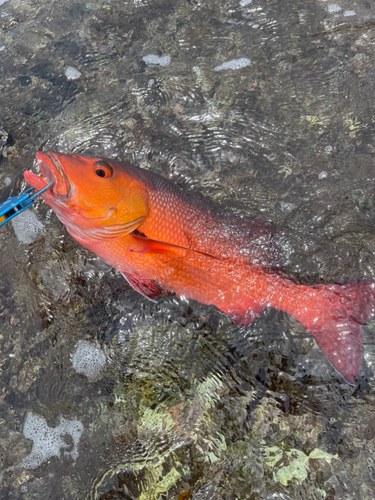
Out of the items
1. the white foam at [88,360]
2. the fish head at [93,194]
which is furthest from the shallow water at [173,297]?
the fish head at [93,194]

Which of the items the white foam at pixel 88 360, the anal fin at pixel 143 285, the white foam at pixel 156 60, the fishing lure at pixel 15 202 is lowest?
the white foam at pixel 88 360

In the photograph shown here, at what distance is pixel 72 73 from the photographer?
14.3 feet

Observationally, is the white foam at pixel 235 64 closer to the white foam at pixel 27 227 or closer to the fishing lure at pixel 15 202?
the white foam at pixel 27 227

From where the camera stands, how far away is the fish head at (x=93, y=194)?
2367 mm

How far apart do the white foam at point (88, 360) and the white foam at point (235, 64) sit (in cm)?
304

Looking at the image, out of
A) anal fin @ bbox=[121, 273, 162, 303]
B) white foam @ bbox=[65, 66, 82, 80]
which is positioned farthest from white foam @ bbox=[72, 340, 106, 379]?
white foam @ bbox=[65, 66, 82, 80]

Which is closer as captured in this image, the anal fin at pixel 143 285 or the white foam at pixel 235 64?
the anal fin at pixel 143 285

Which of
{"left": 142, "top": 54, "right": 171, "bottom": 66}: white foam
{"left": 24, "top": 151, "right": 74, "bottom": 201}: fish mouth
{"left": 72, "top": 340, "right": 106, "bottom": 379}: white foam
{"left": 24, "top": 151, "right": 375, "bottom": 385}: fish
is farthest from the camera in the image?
{"left": 142, "top": 54, "right": 171, "bottom": 66}: white foam

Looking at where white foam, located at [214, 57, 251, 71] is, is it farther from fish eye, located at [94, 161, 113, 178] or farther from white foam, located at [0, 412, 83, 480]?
white foam, located at [0, 412, 83, 480]

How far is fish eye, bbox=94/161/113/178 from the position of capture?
249 cm

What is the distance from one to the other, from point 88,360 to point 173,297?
0.81m

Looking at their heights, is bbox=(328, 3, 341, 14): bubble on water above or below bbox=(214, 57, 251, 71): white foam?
above

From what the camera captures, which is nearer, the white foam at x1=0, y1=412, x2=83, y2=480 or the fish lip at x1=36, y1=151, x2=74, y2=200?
the fish lip at x1=36, y1=151, x2=74, y2=200

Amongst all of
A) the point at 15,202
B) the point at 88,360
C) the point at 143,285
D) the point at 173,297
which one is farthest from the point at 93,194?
the point at 88,360
